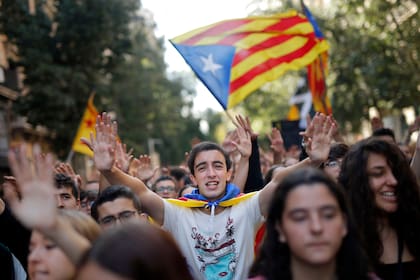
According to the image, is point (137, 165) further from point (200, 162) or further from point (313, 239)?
point (313, 239)

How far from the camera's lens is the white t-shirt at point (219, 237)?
4586 mm

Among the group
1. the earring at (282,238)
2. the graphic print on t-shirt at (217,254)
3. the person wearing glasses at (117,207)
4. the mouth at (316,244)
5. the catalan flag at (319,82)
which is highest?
the catalan flag at (319,82)

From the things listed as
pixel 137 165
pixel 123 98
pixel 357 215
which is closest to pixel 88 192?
pixel 137 165

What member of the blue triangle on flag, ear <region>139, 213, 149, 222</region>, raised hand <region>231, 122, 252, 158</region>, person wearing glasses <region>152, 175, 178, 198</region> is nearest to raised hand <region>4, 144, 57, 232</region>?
ear <region>139, 213, 149, 222</region>

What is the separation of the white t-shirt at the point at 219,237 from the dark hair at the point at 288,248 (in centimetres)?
158

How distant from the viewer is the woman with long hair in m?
3.67

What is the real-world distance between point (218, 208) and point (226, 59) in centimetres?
496

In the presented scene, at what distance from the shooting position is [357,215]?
3.82 meters

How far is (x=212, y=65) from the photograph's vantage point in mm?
9234

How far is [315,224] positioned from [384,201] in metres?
1.13

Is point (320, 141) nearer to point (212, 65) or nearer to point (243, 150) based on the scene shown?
point (243, 150)

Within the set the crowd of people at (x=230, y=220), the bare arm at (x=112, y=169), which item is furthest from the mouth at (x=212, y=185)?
the bare arm at (x=112, y=169)

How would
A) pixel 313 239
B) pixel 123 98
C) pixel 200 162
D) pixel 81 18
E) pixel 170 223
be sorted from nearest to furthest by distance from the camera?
1. pixel 313 239
2. pixel 170 223
3. pixel 200 162
4. pixel 81 18
5. pixel 123 98

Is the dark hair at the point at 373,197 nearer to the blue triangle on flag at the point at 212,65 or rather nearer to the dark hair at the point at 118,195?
the dark hair at the point at 118,195
